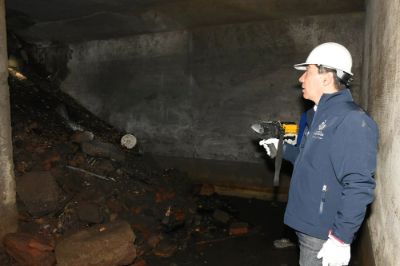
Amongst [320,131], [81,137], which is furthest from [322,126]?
[81,137]

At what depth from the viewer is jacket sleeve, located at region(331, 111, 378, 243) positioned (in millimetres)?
1987

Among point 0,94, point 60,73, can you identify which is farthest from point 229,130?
point 60,73

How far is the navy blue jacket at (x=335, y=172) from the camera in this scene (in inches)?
78.7

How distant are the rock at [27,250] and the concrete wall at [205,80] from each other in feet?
13.8

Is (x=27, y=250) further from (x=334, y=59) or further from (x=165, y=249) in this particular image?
(x=334, y=59)

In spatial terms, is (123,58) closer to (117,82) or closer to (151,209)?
(117,82)

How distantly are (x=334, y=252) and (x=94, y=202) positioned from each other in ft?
12.6

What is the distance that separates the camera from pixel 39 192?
4504 mm

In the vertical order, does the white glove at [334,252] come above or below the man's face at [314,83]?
below

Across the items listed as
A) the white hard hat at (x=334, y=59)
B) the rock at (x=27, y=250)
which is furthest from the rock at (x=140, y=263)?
the white hard hat at (x=334, y=59)

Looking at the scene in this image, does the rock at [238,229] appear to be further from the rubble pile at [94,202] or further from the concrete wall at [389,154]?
the concrete wall at [389,154]

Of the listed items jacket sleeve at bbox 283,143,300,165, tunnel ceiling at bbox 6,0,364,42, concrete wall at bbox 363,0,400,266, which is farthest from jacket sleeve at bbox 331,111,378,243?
tunnel ceiling at bbox 6,0,364,42

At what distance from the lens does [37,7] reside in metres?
6.56

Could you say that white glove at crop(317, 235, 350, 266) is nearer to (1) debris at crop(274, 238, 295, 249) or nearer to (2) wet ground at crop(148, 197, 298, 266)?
(2) wet ground at crop(148, 197, 298, 266)
